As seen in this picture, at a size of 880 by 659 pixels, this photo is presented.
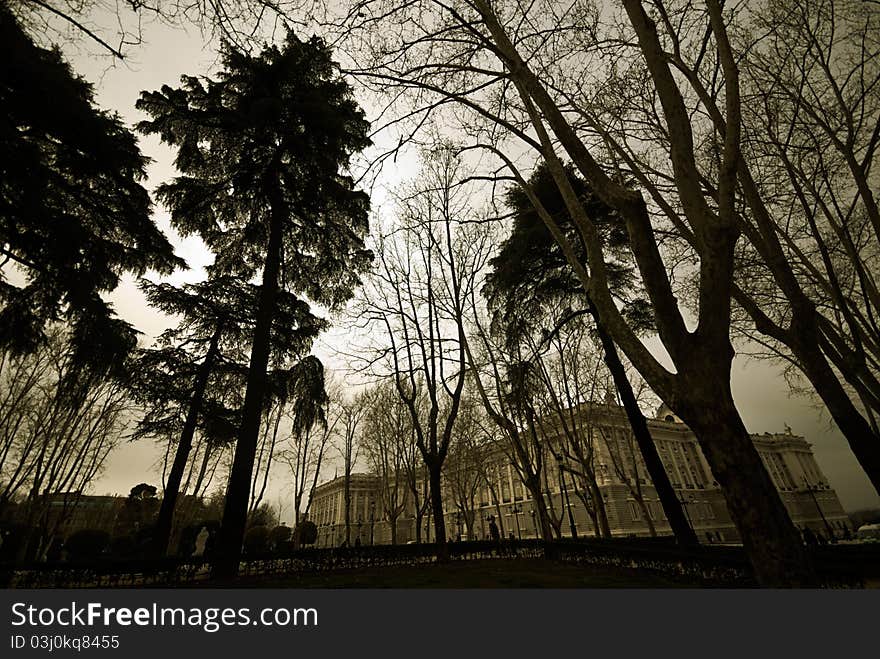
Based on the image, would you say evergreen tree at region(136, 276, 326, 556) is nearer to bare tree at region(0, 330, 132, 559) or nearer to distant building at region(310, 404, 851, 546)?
bare tree at region(0, 330, 132, 559)

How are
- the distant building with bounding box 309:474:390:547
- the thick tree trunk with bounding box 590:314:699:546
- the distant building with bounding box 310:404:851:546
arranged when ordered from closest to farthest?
the thick tree trunk with bounding box 590:314:699:546 < the distant building with bounding box 310:404:851:546 < the distant building with bounding box 309:474:390:547

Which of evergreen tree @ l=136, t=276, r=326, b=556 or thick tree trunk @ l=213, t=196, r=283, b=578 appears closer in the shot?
thick tree trunk @ l=213, t=196, r=283, b=578

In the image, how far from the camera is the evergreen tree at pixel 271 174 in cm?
1120

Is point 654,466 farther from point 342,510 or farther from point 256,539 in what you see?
point 342,510

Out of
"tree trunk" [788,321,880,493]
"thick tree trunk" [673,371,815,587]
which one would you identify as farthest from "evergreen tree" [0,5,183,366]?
"tree trunk" [788,321,880,493]

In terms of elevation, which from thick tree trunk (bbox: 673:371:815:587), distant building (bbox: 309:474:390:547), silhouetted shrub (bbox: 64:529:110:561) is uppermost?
distant building (bbox: 309:474:390:547)

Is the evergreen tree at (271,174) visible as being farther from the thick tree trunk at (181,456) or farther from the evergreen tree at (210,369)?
the thick tree trunk at (181,456)

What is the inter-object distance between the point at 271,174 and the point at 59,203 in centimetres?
541

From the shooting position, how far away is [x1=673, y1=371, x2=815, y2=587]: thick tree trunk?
244cm

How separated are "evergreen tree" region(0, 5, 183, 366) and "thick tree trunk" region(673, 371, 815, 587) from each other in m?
9.85

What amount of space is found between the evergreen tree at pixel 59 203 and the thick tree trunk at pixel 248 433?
2.91 metres

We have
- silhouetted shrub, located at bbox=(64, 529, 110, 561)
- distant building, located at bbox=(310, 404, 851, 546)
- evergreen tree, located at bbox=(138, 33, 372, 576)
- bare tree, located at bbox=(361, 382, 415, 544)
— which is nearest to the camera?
evergreen tree, located at bbox=(138, 33, 372, 576)

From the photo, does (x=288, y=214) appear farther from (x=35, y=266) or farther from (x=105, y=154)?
(x=35, y=266)

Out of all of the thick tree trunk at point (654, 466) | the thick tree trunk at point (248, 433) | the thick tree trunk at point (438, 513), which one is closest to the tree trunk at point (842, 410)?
the thick tree trunk at point (654, 466)
